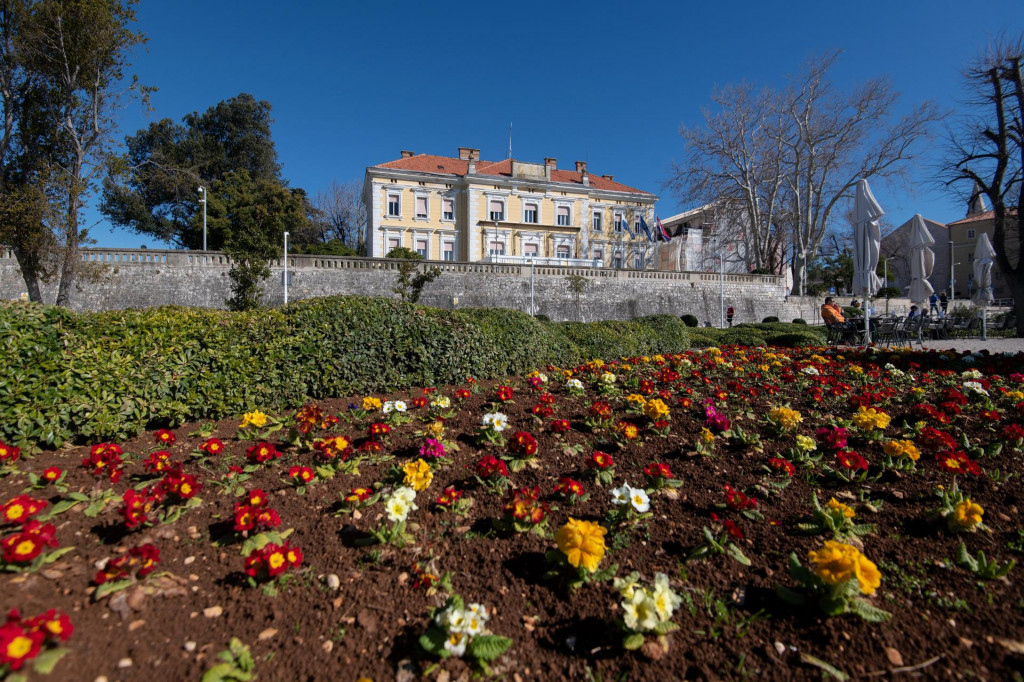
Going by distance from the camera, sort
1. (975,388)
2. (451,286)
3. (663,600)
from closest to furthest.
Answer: (663,600) → (975,388) → (451,286)

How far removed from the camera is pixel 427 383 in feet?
16.8

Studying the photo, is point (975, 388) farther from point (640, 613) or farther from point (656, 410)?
point (640, 613)

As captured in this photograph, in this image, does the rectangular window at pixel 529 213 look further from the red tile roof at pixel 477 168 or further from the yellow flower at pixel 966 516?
the yellow flower at pixel 966 516

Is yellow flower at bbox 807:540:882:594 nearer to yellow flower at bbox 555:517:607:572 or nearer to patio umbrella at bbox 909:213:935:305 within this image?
yellow flower at bbox 555:517:607:572

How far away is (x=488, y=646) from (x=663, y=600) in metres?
0.69

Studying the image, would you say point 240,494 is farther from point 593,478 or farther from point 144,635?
point 593,478

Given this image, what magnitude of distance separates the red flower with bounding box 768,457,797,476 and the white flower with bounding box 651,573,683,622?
5.11 ft

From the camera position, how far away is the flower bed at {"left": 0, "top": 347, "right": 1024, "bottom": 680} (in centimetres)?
175

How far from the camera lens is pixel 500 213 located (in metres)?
38.7

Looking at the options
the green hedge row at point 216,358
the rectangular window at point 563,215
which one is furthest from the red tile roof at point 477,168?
the green hedge row at point 216,358

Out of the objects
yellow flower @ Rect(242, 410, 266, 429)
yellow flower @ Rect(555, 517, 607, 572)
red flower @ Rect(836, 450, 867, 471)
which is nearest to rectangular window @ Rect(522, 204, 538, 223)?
yellow flower @ Rect(242, 410, 266, 429)

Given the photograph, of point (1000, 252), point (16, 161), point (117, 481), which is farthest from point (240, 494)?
point (1000, 252)

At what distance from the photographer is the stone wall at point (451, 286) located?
20.8 m

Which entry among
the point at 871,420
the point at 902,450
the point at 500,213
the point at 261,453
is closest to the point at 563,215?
the point at 500,213
